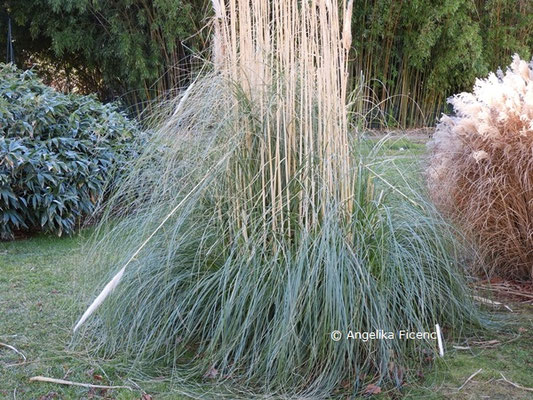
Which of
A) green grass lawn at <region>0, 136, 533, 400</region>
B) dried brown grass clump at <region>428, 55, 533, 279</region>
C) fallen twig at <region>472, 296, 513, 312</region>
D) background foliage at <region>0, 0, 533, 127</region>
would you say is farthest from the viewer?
background foliage at <region>0, 0, 533, 127</region>

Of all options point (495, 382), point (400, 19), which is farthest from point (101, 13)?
point (495, 382)

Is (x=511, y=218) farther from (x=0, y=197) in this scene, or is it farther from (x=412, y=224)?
(x=0, y=197)

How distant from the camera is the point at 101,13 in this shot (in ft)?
32.2

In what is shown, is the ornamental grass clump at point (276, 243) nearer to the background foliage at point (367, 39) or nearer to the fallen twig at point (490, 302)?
the fallen twig at point (490, 302)

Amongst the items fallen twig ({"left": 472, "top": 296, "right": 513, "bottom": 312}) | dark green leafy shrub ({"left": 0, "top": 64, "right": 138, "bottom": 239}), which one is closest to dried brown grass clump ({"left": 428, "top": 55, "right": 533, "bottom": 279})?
fallen twig ({"left": 472, "top": 296, "right": 513, "bottom": 312})

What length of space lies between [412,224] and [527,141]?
1153 mm

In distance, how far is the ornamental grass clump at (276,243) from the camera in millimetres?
2531

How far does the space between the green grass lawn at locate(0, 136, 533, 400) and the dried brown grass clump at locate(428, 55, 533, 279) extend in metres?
0.39

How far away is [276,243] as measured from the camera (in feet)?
8.86

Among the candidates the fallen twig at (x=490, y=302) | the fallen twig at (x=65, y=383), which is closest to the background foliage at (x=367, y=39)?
the fallen twig at (x=490, y=302)

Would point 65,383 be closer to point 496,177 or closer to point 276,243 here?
point 276,243

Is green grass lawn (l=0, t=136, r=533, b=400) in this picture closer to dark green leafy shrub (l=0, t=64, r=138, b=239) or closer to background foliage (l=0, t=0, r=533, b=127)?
dark green leafy shrub (l=0, t=64, r=138, b=239)

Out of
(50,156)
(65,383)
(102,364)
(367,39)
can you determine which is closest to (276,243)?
(102,364)

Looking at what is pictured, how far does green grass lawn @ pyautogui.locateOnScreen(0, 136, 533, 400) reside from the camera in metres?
2.51
